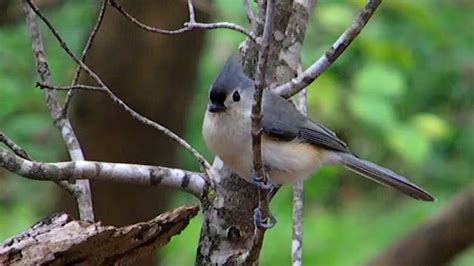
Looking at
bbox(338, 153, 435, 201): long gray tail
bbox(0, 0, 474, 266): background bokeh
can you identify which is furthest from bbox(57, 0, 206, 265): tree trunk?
bbox(338, 153, 435, 201): long gray tail

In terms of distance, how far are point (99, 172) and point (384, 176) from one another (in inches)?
39.8

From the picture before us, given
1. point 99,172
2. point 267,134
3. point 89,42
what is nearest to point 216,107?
point 267,134

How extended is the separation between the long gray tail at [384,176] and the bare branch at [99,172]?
2.27 ft

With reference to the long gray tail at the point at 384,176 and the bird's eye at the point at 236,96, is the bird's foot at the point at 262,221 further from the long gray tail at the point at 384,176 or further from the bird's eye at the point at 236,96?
the long gray tail at the point at 384,176

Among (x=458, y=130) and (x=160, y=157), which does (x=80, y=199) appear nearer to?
(x=160, y=157)

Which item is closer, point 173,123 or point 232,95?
point 232,95

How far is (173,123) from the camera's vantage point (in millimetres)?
3766

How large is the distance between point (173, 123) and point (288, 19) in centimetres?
166

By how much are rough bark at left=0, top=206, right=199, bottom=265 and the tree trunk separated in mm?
1880

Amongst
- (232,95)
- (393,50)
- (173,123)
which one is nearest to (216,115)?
(232,95)

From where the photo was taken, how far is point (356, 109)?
131 inches

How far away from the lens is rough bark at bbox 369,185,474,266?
362 cm

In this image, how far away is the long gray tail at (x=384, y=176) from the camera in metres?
2.45

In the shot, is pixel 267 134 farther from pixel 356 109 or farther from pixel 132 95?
pixel 132 95
